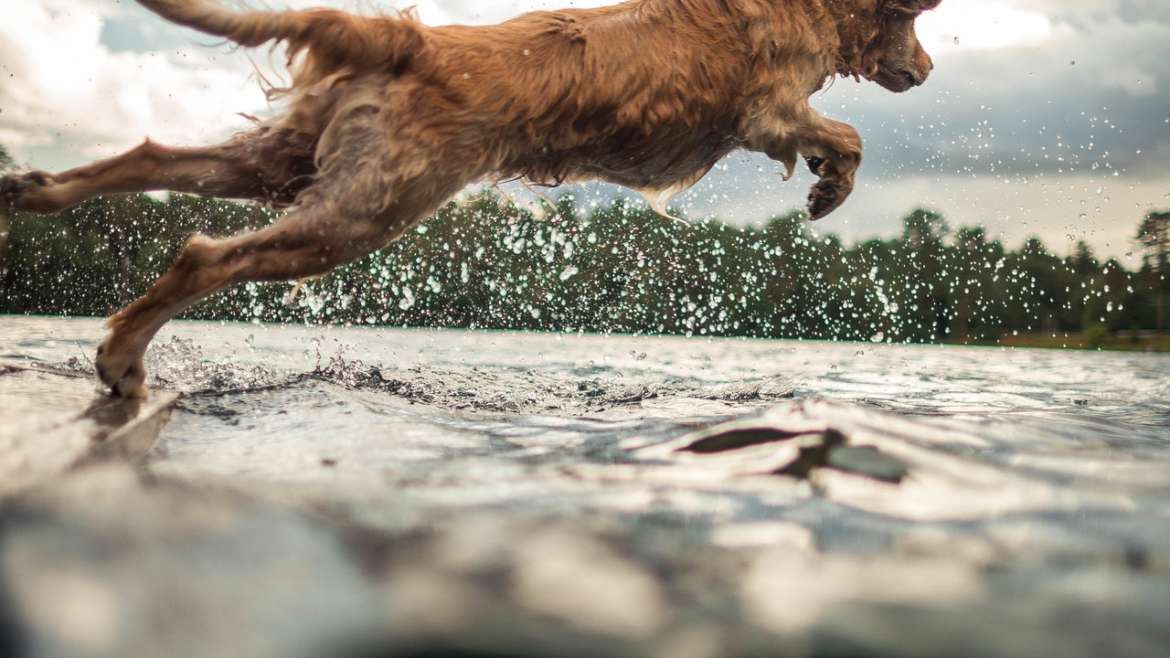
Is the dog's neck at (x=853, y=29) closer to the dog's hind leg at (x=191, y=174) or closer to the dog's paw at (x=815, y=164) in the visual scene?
the dog's paw at (x=815, y=164)

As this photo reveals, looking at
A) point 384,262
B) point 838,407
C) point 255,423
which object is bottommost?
point 255,423

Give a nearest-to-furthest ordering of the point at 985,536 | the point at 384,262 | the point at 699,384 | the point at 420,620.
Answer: the point at 420,620
the point at 985,536
the point at 699,384
the point at 384,262

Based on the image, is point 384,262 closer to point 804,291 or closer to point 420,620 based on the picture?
point 420,620

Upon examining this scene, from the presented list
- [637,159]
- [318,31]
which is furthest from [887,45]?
[318,31]

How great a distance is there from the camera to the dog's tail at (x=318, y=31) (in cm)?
353

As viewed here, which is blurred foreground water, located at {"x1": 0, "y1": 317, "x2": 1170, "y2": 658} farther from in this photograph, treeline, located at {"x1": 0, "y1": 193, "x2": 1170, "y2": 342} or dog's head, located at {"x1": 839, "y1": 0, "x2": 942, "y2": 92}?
dog's head, located at {"x1": 839, "y1": 0, "x2": 942, "y2": 92}

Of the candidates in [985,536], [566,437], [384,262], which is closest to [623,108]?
[566,437]

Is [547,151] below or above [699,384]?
above

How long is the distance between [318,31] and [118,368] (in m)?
1.62

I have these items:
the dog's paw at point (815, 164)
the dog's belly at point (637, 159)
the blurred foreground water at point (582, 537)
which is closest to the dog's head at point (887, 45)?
the dog's paw at point (815, 164)

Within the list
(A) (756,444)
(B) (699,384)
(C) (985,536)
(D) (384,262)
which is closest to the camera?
(C) (985,536)

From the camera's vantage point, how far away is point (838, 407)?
11.0ft

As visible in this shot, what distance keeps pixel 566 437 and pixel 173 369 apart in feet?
10.4

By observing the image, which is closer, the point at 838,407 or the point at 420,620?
the point at 420,620
